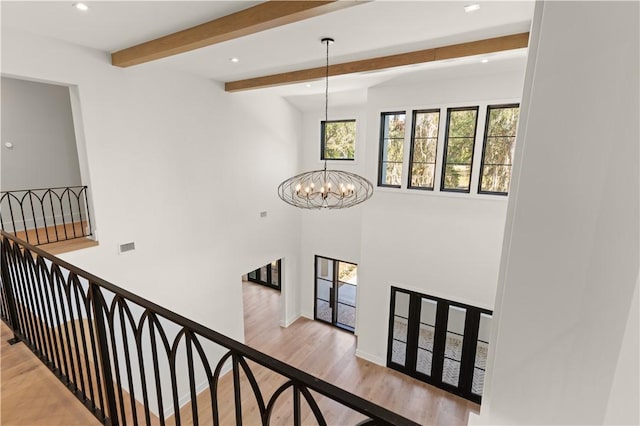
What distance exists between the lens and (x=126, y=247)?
462 cm

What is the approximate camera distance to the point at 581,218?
2.34 feet

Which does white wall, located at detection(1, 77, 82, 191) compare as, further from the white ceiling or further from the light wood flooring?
the light wood flooring

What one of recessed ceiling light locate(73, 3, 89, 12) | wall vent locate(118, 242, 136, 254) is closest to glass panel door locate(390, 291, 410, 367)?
wall vent locate(118, 242, 136, 254)

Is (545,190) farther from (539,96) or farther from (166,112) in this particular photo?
(166,112)

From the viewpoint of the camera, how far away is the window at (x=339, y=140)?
24.6ft

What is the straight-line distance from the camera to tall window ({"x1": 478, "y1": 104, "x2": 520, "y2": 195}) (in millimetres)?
5203

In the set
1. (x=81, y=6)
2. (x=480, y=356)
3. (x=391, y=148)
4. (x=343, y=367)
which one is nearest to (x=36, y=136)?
(x=81, y=6)

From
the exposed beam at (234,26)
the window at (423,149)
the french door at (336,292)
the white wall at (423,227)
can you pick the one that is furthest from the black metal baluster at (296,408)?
the french door at (336,292)

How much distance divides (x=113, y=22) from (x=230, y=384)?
19.1 ft

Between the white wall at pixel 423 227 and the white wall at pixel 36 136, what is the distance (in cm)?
538

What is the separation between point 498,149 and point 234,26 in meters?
4.56

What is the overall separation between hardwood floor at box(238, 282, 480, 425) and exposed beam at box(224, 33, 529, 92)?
5428 millimetres

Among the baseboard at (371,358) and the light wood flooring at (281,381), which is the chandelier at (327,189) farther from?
the baseboard at (371,358)

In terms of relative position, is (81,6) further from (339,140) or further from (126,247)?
(339,140)
